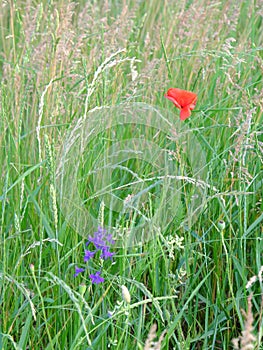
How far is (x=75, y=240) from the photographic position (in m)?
1.76

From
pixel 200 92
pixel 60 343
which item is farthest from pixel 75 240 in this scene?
pixel 200 92

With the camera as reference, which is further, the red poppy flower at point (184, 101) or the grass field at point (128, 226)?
the red poppy flower at point (184, 101)

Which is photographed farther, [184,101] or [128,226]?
[128,226]

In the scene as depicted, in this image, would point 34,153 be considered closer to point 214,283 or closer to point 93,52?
point 93,52

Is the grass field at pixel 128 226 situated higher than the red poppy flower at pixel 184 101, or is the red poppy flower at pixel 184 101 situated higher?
the red poppy flower at pixel 184 101

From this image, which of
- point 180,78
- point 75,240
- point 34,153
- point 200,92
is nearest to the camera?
point 75,240

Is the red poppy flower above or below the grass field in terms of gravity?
above

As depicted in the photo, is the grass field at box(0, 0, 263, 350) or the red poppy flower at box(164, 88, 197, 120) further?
the red poppy flower at box(164, 88, 197, 120)

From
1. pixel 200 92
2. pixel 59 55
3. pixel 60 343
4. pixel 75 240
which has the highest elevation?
pixel 59 55

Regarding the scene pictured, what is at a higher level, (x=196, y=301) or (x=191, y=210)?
(x=191, y=210)

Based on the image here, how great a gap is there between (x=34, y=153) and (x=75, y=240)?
0.51 metres

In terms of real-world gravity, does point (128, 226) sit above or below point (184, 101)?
below

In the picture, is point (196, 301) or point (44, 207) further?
point (44, 207)

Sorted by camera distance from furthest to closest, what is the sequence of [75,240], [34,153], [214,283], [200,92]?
[200,92]
[34,153]
[214,283]
[75,240]
